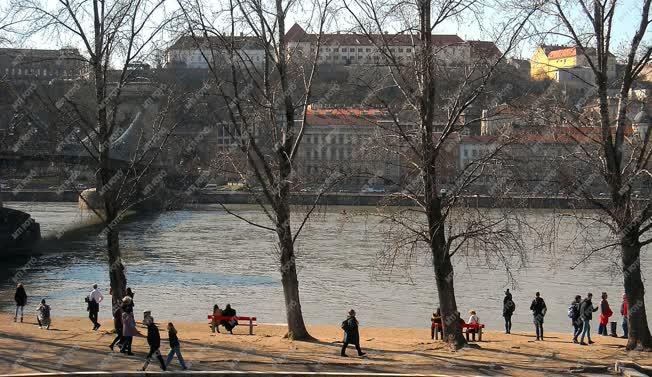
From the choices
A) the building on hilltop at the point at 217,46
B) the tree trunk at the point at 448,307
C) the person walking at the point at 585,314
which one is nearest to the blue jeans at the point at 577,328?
the person walking at the point at 585,314

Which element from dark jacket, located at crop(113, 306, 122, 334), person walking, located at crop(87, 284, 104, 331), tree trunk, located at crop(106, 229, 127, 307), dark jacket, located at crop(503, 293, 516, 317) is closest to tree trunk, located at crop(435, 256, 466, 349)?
dark jacket, located at crop(503, 293, 516, 317)

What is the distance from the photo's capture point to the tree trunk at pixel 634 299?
1706 cm

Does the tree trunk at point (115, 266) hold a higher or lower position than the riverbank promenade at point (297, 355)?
higher

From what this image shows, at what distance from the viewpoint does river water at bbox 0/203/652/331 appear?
28.9m

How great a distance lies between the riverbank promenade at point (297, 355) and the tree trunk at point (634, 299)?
17.3 inches

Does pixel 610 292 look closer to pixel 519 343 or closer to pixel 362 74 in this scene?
pixel 519 343

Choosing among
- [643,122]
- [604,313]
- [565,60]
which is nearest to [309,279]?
[565,60]

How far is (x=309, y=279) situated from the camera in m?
37.2

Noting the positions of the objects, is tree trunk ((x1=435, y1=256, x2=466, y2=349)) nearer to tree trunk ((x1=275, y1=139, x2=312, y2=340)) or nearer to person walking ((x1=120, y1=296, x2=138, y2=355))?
tree trunk ((x1=275, y1=139, x2=312, y2=340))

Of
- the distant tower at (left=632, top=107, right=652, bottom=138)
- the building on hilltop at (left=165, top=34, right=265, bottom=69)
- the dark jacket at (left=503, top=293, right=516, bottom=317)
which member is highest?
the building on hilltop at (left=165, top=34, right=265, bottom=69)

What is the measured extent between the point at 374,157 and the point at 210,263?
27175 millimetres

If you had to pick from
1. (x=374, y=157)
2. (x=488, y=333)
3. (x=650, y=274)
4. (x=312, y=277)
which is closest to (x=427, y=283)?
(x=312, y=277)

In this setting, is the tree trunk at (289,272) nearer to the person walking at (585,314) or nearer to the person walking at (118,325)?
the person walking at (118,325)

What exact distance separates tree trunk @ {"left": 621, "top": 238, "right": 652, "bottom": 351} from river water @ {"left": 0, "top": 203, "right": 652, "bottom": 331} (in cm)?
112
